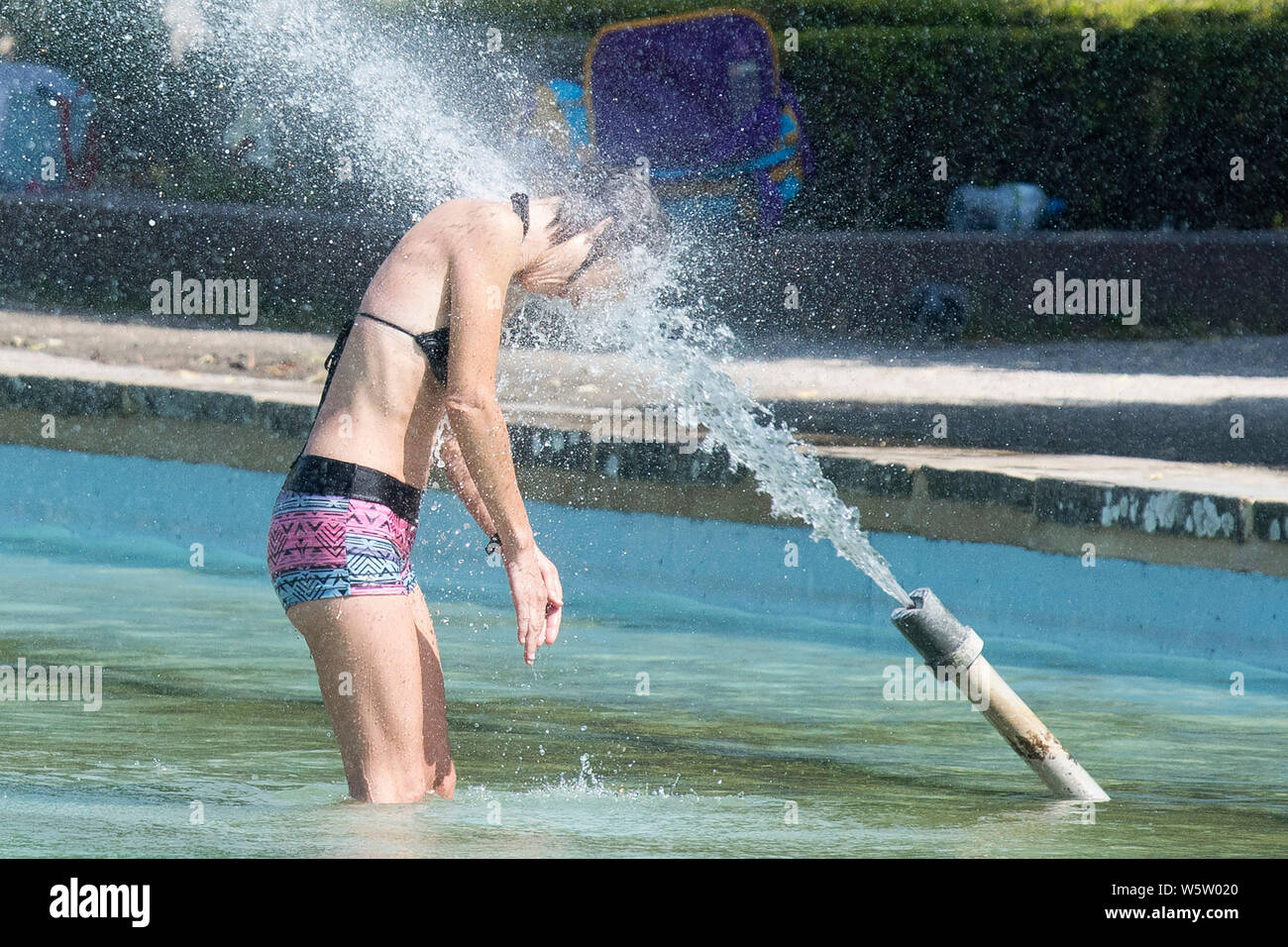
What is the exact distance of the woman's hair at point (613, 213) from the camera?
10.6 feet

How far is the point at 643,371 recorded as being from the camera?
8.77m

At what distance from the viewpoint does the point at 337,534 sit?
3180 millimetres

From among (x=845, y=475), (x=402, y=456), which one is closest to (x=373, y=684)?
(x=402, y=456)

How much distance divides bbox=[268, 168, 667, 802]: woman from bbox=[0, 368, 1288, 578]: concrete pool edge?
279cm

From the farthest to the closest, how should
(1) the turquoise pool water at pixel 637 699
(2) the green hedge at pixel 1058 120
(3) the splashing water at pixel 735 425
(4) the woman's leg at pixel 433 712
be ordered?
1. (2) the green hedge at pixel 1058 120
2. (3) the splashing water at pixel 735 425
3. (4) the woman's leg at pixel 433 712
4. (1) the turquoise pool water at pixel 637 699

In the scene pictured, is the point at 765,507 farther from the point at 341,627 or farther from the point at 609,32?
the point at 609,32

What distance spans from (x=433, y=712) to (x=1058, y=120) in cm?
926

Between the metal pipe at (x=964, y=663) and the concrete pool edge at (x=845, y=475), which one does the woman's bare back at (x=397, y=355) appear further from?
the concrete pool edge at (x=845, y=475)

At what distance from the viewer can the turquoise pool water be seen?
10.9 ft

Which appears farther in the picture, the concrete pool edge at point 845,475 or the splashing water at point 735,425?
the concrete pool edge at point 845,475

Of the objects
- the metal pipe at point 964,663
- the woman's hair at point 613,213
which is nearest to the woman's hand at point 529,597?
the woman's hair at point 613,213

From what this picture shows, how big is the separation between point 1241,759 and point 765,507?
2.24 meters

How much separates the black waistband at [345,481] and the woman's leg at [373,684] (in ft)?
0.60

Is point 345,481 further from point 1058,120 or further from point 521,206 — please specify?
point 1058,120
